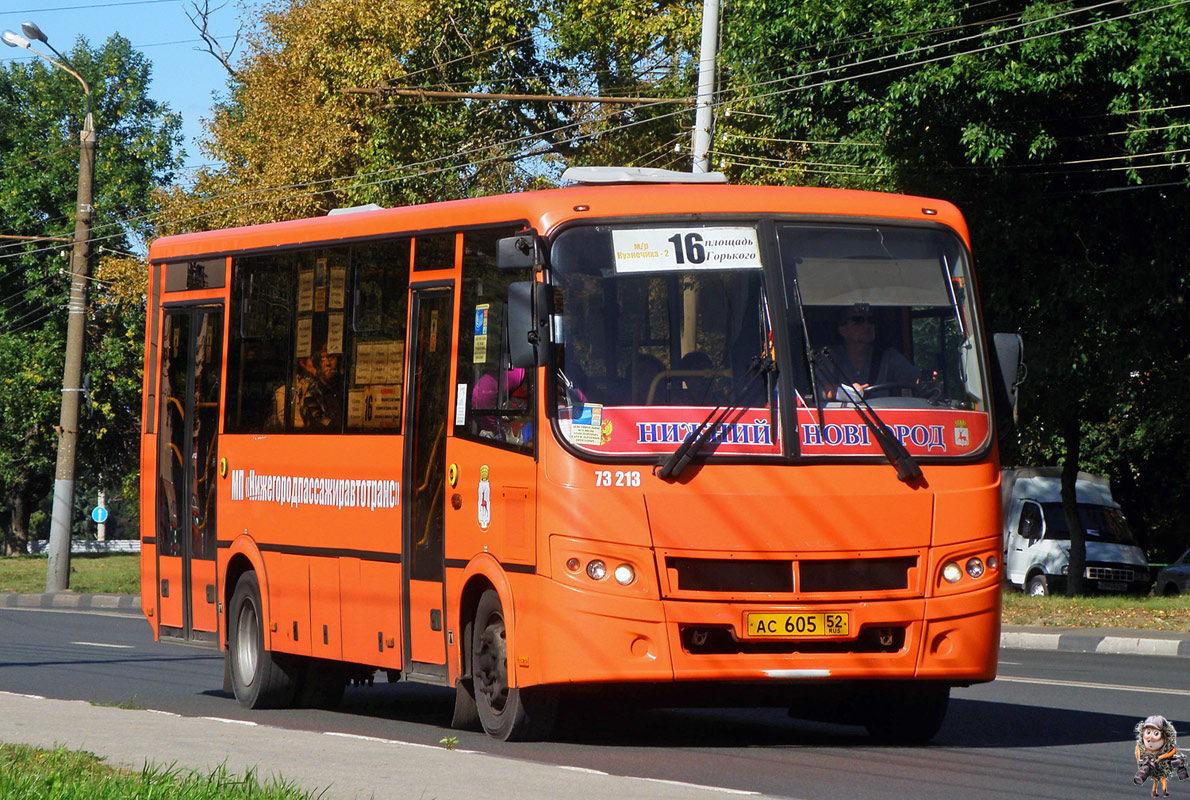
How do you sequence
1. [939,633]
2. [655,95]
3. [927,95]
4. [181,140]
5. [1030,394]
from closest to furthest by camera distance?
[939,633]
[927,95]
[1030,394]
[655,95]
[181,140]

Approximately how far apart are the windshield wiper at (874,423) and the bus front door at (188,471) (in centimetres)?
542

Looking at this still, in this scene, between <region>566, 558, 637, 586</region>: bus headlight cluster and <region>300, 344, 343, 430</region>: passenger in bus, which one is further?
<region>300, 344, 343, 430</region>: passenger in bus

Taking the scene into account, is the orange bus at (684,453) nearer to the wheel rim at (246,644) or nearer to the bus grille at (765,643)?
the bus grille at (765,643)

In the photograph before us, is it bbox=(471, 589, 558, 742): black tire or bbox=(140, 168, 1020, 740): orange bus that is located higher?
bbox=(140, 168, 1020, 740): orange bus

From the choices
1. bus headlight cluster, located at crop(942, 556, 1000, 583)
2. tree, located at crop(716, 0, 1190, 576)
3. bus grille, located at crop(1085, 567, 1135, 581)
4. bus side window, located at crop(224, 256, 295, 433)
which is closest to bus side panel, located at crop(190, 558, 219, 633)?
bus side window, located at crop(224, 256, 295, 433)

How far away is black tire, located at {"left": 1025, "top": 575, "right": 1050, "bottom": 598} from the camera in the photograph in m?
36.0

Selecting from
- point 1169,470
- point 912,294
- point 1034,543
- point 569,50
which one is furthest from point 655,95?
point 912,294

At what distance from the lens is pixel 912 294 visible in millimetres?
10086

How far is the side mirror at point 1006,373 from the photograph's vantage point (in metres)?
10.1

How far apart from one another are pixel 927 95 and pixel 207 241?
37.8 ft

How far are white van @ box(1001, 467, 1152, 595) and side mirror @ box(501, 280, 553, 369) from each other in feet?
91.5

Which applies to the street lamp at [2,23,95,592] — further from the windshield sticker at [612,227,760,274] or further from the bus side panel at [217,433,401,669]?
the windshield sticker at [612,227,760,274]

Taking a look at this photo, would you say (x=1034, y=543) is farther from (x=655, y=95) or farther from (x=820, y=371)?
(x=820, y=371)

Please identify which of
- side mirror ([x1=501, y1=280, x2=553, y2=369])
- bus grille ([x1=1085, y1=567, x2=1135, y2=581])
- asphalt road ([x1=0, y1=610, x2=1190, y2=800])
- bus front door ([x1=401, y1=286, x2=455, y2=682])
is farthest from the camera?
bus grille ([x1=1085, y1=567, x2=1135, y2=581])
